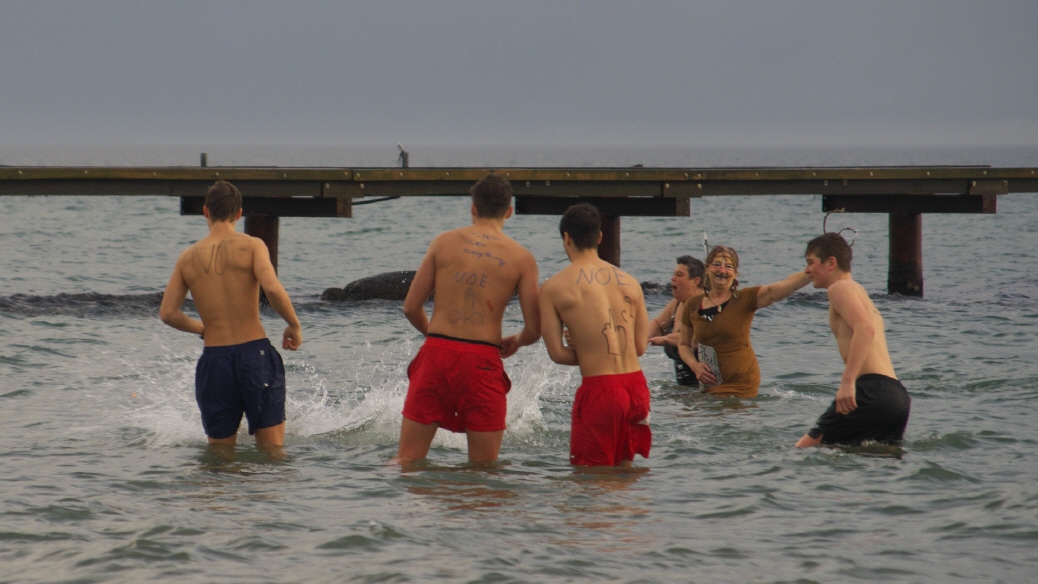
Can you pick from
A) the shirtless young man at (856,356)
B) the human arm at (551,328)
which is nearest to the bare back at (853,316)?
the shirtless young man at (856,356)

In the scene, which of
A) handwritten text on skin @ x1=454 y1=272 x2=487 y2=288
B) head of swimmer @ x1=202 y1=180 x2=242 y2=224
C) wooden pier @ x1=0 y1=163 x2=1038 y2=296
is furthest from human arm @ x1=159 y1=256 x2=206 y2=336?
wooden pier @ x1=0 y1=163 x2=1038 y2=296

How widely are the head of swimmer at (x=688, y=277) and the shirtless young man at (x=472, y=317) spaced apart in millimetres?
3050

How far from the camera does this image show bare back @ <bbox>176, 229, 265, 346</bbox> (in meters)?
6.39

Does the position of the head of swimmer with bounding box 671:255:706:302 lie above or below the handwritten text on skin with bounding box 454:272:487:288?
below

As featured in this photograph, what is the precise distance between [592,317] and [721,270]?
278 cm

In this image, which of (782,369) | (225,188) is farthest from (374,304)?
(225,188)

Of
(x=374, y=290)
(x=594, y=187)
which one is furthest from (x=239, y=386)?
(x=374, y=290)

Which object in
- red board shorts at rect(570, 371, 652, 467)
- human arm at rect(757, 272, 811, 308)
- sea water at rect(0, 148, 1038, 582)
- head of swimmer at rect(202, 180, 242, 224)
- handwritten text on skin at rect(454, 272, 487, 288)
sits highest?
head of swimmer at rect(202, 180, 242, 224)

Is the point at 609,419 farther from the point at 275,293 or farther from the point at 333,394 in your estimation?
the point at 333,394

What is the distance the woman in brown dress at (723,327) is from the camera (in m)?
8.37

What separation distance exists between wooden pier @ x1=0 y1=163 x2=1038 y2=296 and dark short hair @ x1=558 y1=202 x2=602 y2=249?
7689 mm

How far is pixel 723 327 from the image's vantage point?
27.6 feet

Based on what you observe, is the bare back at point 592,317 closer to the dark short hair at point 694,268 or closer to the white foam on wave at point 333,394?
the white foam on wave at point 333,394

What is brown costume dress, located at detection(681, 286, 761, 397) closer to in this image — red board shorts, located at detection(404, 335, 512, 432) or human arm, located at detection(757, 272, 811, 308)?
human arm, located at detection(757, 272, 811, 308)
